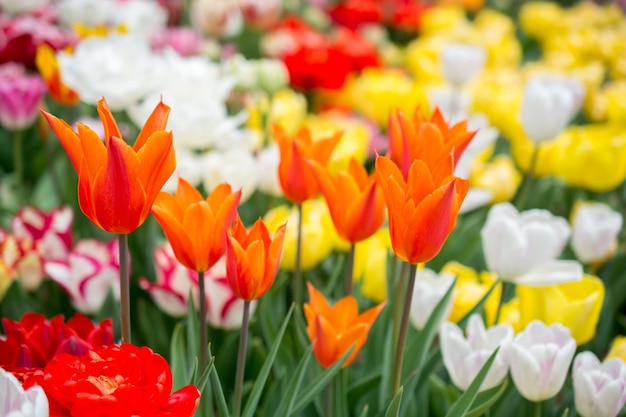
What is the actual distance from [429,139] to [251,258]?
7.4 inches

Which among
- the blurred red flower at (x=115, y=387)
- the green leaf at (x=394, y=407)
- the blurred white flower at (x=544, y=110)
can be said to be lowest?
the green leaf at (x=394, y=407)

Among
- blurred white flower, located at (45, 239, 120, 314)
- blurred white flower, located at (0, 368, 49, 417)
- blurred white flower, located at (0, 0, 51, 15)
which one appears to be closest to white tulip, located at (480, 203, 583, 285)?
blurred white flower, located at (45, 239, 120, 314)

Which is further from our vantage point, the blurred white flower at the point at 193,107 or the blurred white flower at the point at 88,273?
the blurred white flower at the point at 193,107

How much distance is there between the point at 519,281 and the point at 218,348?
388 millimetres

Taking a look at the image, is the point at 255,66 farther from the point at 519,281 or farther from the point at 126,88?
the point at 519,281

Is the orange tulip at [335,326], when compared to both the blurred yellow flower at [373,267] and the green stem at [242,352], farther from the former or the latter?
the blurred yellow flower at [373,267]

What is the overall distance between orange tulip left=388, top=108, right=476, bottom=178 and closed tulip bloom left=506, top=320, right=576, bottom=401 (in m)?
0.20

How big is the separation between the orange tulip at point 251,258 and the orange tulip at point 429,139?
14cm

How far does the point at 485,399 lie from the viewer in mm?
762

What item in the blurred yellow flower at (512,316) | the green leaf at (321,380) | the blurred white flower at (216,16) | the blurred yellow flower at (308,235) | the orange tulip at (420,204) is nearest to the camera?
the orange tulip at (420,204)

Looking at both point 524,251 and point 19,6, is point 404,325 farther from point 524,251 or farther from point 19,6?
point 19,6

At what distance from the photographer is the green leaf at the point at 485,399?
72 centimetres

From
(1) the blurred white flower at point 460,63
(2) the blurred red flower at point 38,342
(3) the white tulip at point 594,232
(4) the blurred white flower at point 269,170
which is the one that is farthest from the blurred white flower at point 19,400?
(1) the blurred white flower at point 460,63

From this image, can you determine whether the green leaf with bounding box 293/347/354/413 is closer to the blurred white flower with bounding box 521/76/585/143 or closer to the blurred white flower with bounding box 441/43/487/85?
the blurred white flower with bounding box 521/76/585/143
